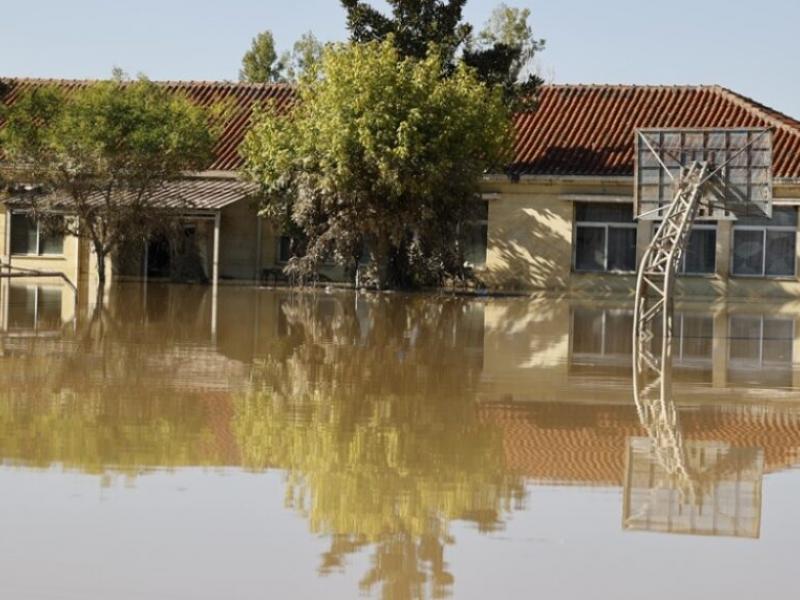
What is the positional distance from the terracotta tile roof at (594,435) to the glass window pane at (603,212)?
23.8m

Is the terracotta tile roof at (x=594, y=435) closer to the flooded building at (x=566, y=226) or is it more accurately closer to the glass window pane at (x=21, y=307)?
the glass window pane at (x=21, y=307)

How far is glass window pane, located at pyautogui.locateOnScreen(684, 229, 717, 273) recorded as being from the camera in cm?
3594

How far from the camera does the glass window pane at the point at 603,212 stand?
119ft

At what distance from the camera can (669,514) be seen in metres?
8.23

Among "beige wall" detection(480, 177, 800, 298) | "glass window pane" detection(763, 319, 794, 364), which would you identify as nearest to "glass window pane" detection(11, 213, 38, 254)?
"beige wall" detection(480, 177, 800, 298)

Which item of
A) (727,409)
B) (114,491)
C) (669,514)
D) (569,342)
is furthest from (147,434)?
(569,342)

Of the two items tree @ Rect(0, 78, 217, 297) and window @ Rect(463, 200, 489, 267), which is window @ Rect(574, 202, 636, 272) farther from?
tree @ Rect(0, 78, 217, 297)

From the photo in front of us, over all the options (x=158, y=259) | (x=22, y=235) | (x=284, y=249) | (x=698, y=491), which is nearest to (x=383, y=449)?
(x=698, y=491)

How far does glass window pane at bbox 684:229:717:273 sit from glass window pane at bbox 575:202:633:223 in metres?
1.64

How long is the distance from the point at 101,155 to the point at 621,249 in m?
12.8

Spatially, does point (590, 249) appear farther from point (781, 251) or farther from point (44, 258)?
point (44, 258)

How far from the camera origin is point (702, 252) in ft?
118

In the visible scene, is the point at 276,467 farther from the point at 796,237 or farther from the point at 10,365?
the point at 796,237

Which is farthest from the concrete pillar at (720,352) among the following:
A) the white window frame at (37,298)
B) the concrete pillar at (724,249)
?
the white window frame at (37,298)
